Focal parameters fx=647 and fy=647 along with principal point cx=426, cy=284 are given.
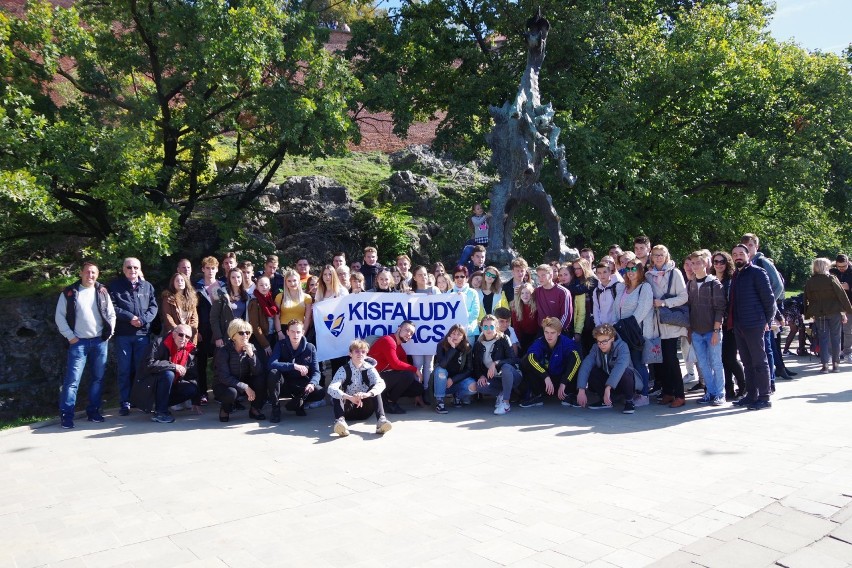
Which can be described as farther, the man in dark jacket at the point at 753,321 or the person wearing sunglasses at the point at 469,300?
the person wearing sunglasses at the point at 469,300

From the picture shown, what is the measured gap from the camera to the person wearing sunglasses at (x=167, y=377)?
26.0 feet

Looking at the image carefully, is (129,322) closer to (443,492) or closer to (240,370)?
(240,370)

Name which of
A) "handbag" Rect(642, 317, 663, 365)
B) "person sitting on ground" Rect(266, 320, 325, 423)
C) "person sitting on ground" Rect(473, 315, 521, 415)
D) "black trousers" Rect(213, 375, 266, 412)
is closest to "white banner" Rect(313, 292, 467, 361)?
"person sitting on ground" Rect(473, 315, 521, 415)

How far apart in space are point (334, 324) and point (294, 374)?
118cm

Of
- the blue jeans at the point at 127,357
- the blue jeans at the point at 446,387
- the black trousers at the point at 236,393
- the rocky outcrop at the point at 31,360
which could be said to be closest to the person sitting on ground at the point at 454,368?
the blue jeans at the point at 446,387

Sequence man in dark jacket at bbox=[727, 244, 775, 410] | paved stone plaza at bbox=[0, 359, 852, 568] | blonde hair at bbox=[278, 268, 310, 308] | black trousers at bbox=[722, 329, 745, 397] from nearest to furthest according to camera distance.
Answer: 1. paved stone plaza at bbox=[0, 359, 852, 568]
2. man in dark jacket at bbox=[727, 244, 775, 410]
3. black trousers at bbox=[722, 329, 745, 397]
4. blonde hair at bbox=[278, 268, 310, 308]

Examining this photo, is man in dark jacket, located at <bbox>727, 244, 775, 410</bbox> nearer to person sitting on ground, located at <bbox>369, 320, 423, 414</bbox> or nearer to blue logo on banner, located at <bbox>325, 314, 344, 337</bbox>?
person sitting on ground, located at <bbox>369, 320, 423, 414</bbox>

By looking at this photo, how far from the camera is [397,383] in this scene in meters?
8.32

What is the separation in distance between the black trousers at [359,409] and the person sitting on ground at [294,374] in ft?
1.94

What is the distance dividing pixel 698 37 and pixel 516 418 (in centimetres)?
1618

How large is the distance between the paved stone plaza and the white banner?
149cm

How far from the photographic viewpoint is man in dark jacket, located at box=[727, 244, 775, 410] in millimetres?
7902

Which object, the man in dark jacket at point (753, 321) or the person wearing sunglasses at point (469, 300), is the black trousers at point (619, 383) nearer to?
the man in dark jacket at point (753, 321)

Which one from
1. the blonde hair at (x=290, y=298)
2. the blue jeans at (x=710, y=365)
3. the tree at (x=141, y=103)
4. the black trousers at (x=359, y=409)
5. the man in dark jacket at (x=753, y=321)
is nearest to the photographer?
the black trousers at (x=359, y=409)
